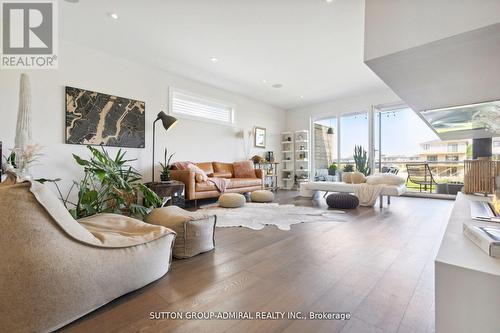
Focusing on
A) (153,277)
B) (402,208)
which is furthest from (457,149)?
(153,277)

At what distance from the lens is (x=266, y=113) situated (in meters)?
7.00

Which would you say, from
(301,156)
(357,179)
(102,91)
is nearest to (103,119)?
(102,91)

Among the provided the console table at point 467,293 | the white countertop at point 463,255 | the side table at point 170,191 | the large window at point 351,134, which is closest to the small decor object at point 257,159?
the large window at point 351,134

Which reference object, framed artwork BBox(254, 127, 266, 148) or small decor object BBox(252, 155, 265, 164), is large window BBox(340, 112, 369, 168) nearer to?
framed artwork BBox(254, 127, 266, 148)

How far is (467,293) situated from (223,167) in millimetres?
5028

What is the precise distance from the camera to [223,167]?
5.46 m

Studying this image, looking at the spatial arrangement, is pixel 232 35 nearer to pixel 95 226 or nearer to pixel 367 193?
pixel 95 226

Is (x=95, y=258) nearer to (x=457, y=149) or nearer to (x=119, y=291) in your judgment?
(x=119, y=291)

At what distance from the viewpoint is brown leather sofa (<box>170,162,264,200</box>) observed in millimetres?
3996

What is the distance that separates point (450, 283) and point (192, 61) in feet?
14.7

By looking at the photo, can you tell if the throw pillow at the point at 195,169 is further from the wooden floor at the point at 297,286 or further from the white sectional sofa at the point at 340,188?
the white sectional sofa at the point at 340,188

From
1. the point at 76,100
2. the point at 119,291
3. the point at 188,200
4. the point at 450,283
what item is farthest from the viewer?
the point at 188,200

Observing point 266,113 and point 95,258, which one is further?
point 266,113

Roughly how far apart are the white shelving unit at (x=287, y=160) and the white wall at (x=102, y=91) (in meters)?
2.11
